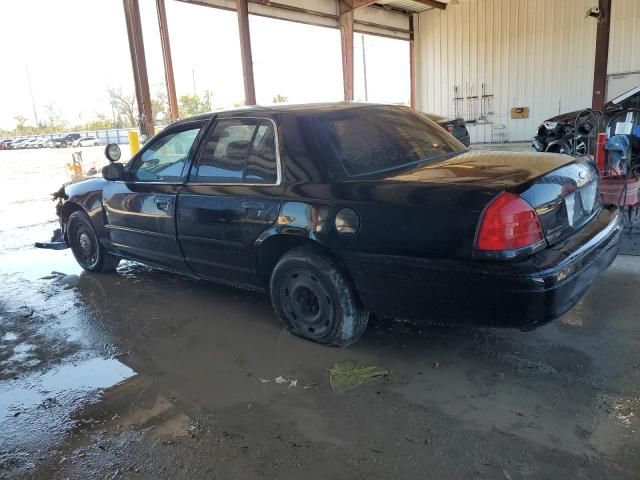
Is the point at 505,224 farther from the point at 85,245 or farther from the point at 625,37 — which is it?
the point at 625,37

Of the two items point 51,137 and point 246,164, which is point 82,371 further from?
point 51,137

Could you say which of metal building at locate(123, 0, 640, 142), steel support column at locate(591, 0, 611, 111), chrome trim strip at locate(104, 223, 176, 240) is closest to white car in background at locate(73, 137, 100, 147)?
metal building at locate(123, 0, 640, 142)

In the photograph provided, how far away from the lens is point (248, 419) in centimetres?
254

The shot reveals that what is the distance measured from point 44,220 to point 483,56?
1555cm

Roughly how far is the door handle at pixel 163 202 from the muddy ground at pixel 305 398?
0.83 meters

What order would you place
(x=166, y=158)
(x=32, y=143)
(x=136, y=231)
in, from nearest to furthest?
(x=166, y=158) < (x=136, y=231) < (x=32, y=143)

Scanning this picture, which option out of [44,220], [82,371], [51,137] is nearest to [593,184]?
[82,371]

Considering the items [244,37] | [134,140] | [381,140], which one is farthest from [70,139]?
[381,140]

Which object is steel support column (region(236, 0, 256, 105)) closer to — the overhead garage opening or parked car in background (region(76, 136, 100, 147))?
the overhead garage opening

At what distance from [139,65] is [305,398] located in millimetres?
9385

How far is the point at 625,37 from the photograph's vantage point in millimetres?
15047

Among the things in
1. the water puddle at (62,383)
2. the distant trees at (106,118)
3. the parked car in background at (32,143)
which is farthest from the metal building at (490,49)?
the parked car in background at (32,143)

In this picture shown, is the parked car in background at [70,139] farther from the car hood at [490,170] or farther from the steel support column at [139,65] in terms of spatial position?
the car hood at [490,170]

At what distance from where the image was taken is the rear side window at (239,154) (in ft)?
10.8
